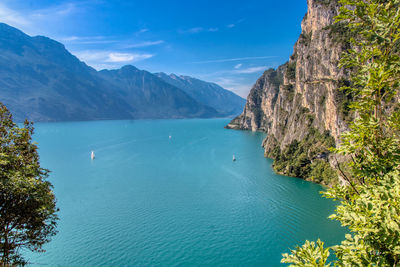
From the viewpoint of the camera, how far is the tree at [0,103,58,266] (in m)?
12.8

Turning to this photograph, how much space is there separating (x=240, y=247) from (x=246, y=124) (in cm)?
16321

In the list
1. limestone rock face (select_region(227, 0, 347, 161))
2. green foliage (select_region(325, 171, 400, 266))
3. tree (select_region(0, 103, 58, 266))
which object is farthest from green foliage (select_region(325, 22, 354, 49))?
tree (select_region(0, 103, 58, 266))

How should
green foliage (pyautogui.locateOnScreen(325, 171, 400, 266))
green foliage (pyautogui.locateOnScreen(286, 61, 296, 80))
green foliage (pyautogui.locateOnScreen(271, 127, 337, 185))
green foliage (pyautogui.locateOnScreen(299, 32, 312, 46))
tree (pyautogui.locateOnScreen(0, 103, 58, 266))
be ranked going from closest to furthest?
1. green foliage (pyautogui.locateOnScreen(325, 171, 400, 266))
2. tree (pyautogui.locateOnScreen(0, 103, 58, 266))
3. green foliage (pyautogui.locateOnScreen(271, 127, 337, 185))
4. green foliage (pyautogui.locateOnScreen(299, 32, 312, 46))
5. green foliage (pyautogui.locateOnScreen(286, 61, 296, 80))

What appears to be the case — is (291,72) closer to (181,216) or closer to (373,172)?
(181,216)

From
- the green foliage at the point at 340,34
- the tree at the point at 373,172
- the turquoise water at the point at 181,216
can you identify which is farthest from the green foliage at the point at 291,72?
the tree at the point at 373,172

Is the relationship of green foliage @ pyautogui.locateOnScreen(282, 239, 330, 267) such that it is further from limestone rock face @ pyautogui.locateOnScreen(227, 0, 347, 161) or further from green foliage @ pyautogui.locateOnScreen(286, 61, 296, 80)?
green foliage @ pyautogui.locateOnScreen(286, 61, 296, 80)

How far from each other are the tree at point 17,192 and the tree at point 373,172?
1385 cm

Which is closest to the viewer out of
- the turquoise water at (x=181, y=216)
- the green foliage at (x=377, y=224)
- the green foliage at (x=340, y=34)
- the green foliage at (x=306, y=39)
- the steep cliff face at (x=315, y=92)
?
the green foliage at (x=377, y=224)


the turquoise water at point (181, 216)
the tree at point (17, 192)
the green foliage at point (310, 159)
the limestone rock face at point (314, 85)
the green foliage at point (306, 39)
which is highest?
the green foliage at point (306, 39)

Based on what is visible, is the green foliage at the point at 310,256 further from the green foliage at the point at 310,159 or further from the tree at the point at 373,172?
the green foliage at the point at 310,159

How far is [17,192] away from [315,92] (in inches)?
2706

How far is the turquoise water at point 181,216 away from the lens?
25516mm

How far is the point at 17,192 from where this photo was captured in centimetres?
1267

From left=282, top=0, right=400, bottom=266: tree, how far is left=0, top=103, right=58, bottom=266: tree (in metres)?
13.9
